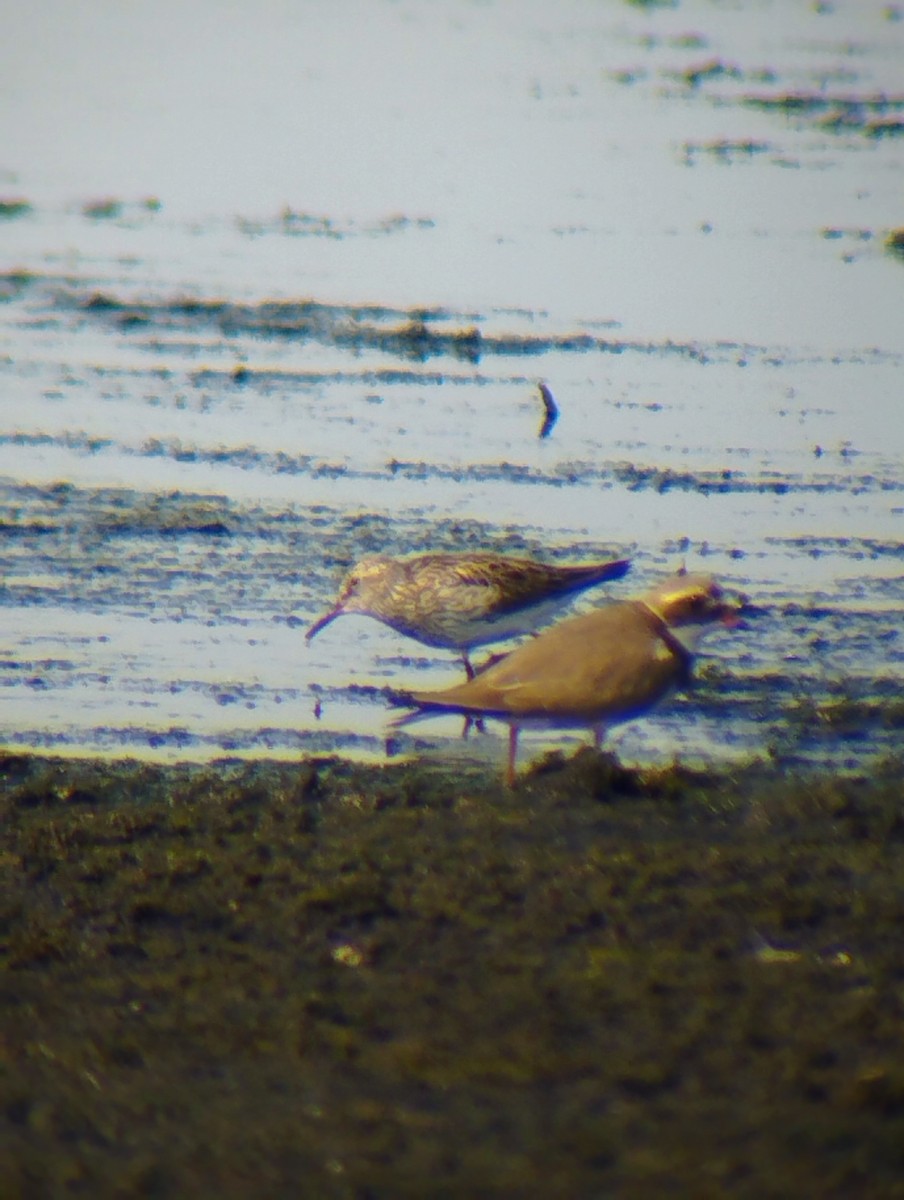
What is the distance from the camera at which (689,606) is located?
8.17m

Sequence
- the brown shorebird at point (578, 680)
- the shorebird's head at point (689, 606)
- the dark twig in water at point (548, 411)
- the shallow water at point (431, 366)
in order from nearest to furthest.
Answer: the brown shorebird at point (578, 680) < the shorebird's head at point (689, 606) < the shallow water at point (431, 366) < the dark twig in water at point (548, 411)

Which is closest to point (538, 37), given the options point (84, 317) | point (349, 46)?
Result: point (349, 46)

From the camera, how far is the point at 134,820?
6.55 m

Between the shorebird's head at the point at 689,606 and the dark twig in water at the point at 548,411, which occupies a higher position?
the shorebird's head at the point at 689,606

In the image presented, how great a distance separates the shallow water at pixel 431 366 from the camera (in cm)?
868

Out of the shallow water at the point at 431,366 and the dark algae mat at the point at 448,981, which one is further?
the shallow water at the point at 431,366

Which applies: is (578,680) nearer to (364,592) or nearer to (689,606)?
(689,606)

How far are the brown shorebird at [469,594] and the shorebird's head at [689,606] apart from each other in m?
0.72

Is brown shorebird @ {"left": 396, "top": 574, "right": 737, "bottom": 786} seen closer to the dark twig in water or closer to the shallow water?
the shallow water

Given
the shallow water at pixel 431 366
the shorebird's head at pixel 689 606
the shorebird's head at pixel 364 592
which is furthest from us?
the shorebird's head at pixel 364 592

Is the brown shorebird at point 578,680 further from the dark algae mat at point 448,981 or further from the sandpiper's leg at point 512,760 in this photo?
the dark algae mat at point 448,981

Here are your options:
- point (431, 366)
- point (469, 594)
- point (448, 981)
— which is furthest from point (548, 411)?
point (448, 981)

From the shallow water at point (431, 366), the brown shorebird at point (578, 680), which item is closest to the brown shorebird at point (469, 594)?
the shallow water at point (431, 366)

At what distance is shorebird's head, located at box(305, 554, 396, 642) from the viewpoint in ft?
30.2
